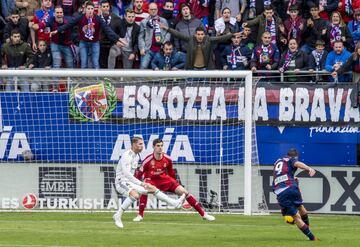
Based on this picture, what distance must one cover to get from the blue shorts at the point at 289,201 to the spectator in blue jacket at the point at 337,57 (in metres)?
7.40

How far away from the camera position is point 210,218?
2206 cm

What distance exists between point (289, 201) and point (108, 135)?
7901mm

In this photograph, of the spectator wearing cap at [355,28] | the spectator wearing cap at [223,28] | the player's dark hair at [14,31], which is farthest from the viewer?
the spectator wearing cap at [223,28]

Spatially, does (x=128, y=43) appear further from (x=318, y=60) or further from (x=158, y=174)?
(x=158, y=174)

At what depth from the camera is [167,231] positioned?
773 inches

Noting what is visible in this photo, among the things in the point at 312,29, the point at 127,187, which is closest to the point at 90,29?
the point at 312,29

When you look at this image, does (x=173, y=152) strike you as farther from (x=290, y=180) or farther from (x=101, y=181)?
(x=290, y=180)

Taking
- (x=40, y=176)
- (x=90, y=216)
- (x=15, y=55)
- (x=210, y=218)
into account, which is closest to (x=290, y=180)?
(x=210, y=218)

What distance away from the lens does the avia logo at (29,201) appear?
24969 millimetres

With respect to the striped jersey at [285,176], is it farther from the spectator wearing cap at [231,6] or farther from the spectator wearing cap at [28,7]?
the spectator wearing cap at [28,7]

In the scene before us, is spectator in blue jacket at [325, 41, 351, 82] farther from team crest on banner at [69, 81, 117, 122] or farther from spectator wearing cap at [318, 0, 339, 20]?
team crest on banner at [69, 81, 117, 122]

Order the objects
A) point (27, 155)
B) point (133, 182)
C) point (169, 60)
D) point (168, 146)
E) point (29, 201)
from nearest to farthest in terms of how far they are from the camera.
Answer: point (133, 182) < point (29, 201) < point (27, 155) < point (168, 146) < point (169, 60)

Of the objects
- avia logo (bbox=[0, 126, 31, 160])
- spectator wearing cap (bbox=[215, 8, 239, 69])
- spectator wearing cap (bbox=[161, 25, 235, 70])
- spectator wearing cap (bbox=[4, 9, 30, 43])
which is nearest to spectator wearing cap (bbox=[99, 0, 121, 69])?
spectator wearing cap (bbox=[161, 25, 235, 70])

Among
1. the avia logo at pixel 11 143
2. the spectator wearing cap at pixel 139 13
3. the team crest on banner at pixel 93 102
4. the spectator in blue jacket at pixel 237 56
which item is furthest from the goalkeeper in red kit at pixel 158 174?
the spectator wearing cap at pixel 139 13
